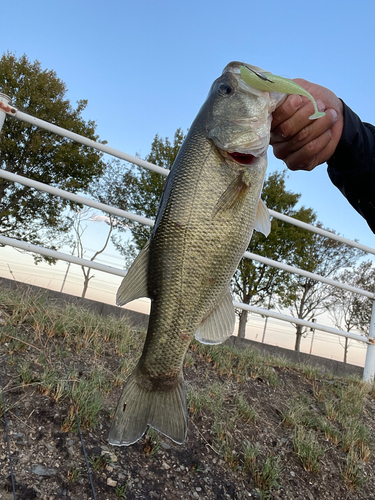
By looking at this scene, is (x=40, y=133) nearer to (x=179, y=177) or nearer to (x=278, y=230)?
(x=278, y=230)

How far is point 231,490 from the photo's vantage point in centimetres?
228

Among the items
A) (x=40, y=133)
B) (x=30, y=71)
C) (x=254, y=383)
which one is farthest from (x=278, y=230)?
(x=254, y=383)

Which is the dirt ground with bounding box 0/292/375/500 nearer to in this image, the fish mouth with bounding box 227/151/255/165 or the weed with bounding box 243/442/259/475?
the weed with bounding box 243/442/259/475

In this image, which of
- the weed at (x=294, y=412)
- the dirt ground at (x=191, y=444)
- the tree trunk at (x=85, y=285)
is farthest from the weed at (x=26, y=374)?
the tree trunk at (x=85, y=285)

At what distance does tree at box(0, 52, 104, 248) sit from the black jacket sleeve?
1645 cm

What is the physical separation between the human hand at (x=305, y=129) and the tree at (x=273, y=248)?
1804 centimetres

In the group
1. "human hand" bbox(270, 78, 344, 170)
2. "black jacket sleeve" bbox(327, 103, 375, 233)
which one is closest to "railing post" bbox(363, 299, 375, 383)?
"black jacket sleeve" bbox(327, 103, 375, 233)

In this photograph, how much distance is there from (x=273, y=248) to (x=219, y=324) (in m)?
20.1

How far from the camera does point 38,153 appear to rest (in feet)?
57.1

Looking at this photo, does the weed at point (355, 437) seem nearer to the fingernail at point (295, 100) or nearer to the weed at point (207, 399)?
the weed at point (207, 399)

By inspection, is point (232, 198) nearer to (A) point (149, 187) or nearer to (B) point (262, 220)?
(B) point (262, 220)

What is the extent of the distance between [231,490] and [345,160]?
6.68ft

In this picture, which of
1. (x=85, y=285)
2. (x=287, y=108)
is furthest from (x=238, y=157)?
(x=85, y=285)

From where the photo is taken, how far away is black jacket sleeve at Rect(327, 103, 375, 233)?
187 cm
